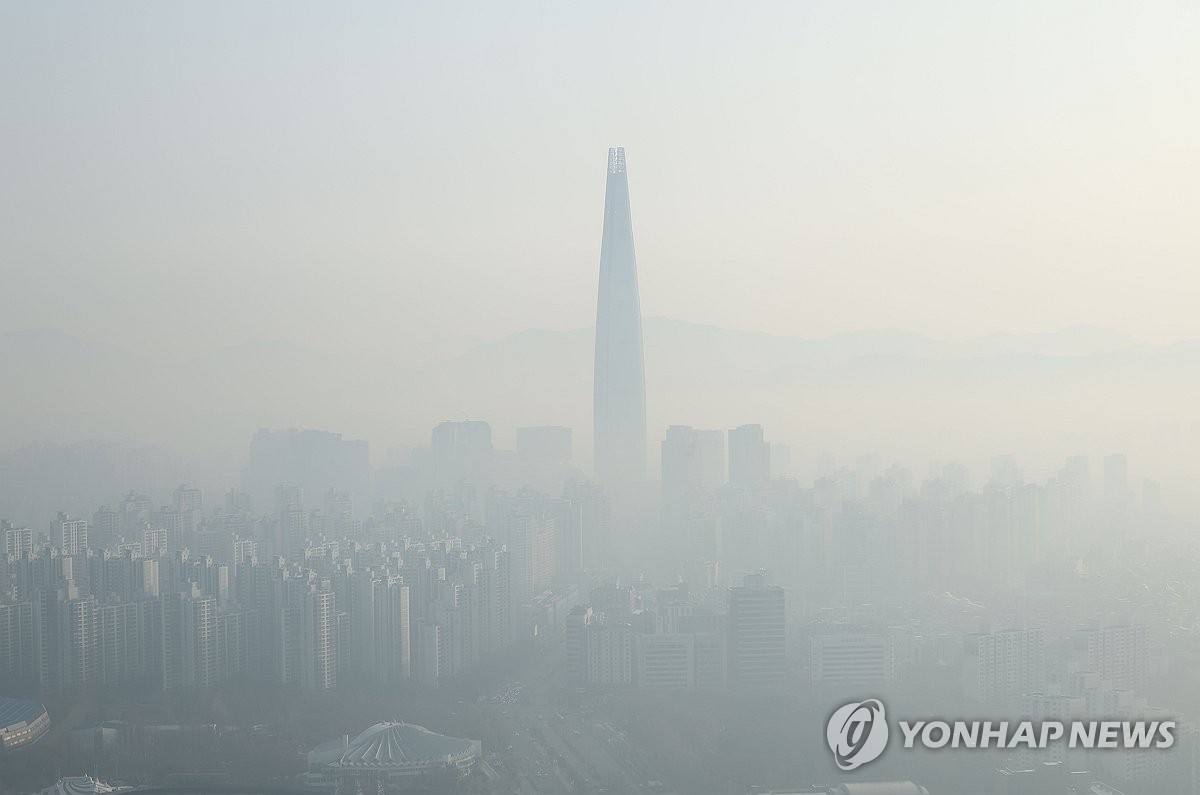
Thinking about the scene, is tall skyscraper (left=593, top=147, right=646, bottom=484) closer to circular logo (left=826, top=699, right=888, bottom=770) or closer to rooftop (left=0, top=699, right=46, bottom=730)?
rooftop (left=0, top=699, right=46, bottom=730)

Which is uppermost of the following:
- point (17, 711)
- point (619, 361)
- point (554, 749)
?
point (619, 361)

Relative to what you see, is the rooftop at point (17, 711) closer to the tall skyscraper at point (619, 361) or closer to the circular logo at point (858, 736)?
the circular logo at point (858, 736)

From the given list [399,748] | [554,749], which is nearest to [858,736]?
[554,749]

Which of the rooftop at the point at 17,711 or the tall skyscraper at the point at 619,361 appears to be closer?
the rooftop at the point at 17,711

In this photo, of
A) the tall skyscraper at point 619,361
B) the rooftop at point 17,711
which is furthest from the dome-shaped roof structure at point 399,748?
the tall skyscraper at point 619,361

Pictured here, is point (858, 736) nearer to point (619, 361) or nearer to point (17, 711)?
point (17, 711)

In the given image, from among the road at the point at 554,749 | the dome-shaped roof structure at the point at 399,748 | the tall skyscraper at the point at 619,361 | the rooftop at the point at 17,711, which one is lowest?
the road at the point at 554,749
